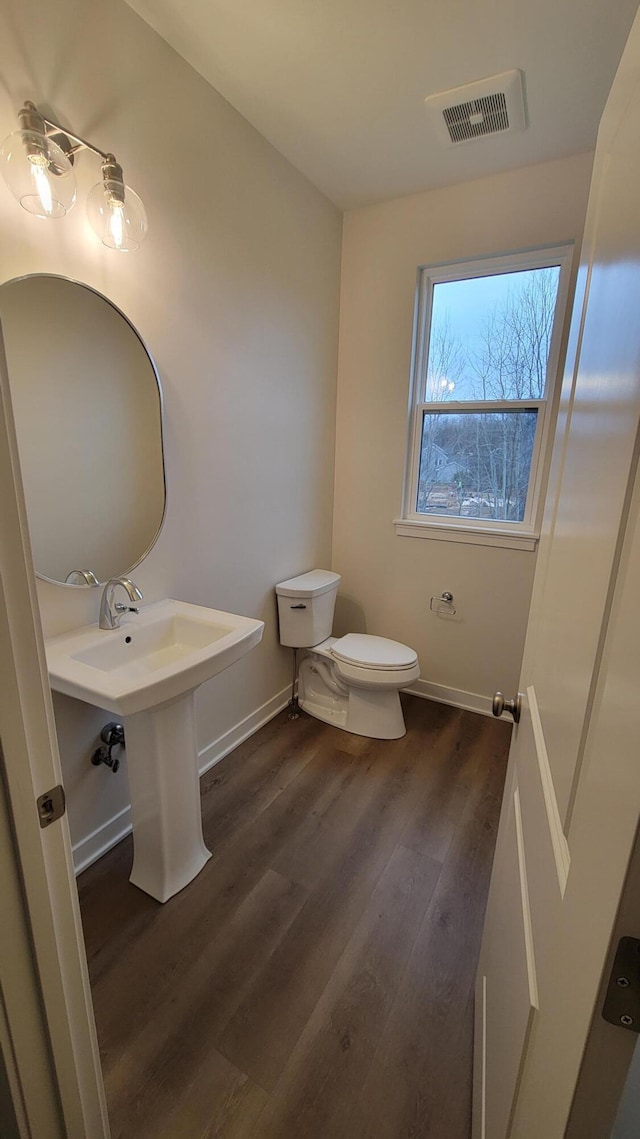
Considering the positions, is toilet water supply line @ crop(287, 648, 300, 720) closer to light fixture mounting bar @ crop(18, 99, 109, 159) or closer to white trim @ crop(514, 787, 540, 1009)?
white trim @ crop(514, 787, 540, 1009)

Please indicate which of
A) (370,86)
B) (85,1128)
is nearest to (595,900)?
(85,1128)

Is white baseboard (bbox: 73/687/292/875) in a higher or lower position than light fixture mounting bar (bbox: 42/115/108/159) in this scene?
lower

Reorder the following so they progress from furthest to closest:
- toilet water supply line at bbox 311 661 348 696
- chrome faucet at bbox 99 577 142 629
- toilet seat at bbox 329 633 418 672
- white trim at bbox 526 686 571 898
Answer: toilet water supply line at bbox 311 661 348 696 < toilet seat at bbox 329 633 418 672 < chrome faucet at bbox 99 577 142 629 < white trim at bbox 526 686 571 898

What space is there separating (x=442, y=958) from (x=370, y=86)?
282 cm

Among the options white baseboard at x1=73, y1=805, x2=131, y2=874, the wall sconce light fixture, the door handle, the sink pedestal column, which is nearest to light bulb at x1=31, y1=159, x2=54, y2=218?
the wall sconce light fixture

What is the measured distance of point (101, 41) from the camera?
127 centimetres

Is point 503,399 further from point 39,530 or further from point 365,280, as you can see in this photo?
point 39,530

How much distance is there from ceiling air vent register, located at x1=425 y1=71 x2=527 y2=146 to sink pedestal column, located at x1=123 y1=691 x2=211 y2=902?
2.24 metres

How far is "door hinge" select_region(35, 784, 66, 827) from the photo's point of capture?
59cm

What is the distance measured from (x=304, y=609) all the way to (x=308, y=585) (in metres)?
0.12

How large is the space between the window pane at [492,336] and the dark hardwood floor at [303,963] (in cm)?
191

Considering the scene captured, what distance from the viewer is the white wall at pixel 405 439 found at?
2.12 metres

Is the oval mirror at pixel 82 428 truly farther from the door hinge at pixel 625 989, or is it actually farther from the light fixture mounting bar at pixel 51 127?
the door hinge at pixel 625 989

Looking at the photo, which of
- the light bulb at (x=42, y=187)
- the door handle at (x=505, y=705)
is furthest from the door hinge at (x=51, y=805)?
the light bulb at (x=42, y=187)
